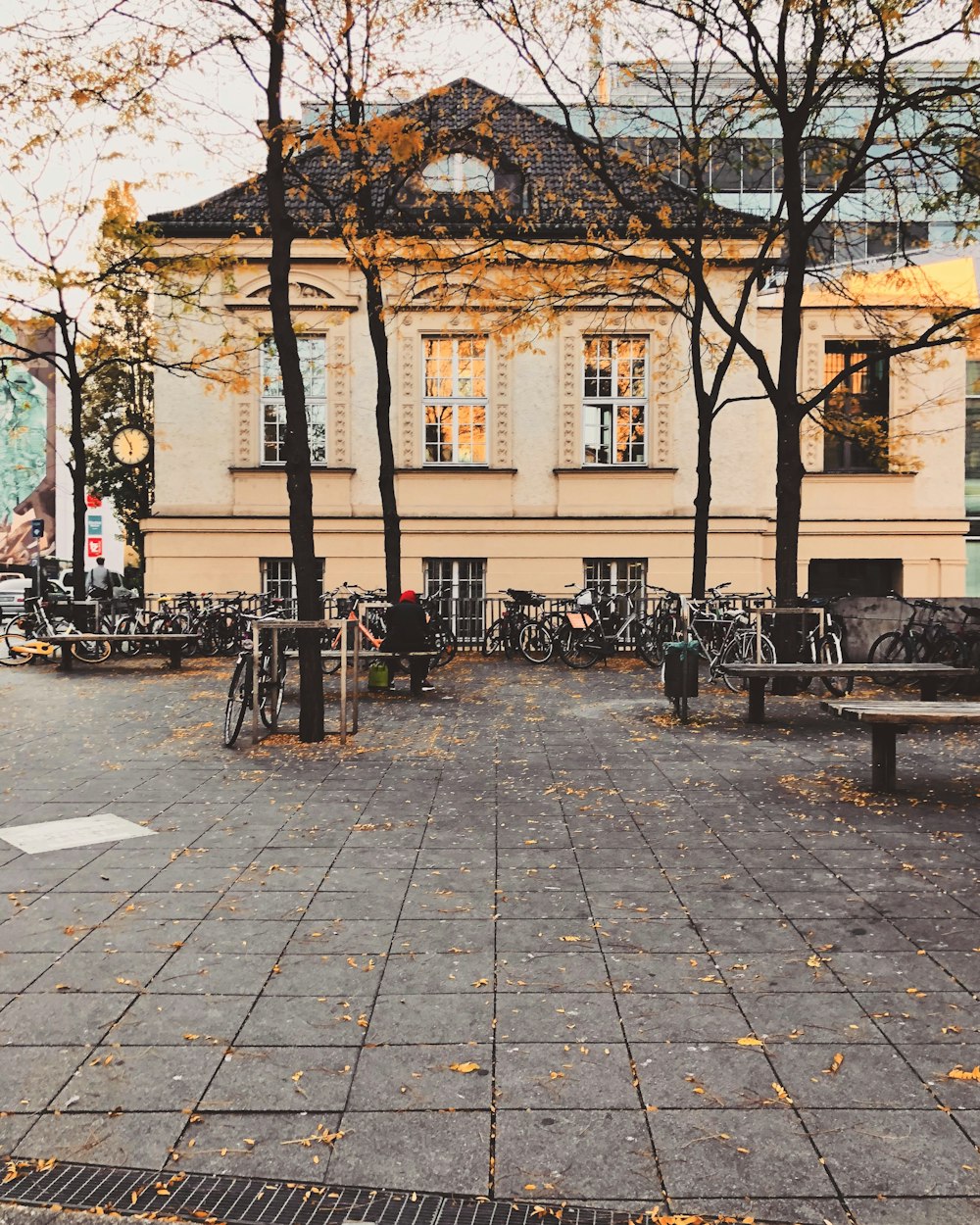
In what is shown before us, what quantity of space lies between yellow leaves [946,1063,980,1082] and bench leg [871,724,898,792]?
173 inches

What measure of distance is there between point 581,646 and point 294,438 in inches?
355

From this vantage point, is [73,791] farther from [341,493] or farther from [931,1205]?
[341,493]

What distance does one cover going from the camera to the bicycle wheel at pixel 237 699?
373 inches

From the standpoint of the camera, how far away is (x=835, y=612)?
15273 mm

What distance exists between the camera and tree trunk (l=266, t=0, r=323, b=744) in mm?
9766

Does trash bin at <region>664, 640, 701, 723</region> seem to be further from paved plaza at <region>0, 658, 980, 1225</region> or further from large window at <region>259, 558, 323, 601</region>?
large window at <region>259, 558, 323, 601</region>

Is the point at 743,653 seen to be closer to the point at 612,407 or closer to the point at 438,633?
the point at 438,633

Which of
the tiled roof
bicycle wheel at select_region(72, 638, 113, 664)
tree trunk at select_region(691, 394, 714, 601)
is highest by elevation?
the tiled roof

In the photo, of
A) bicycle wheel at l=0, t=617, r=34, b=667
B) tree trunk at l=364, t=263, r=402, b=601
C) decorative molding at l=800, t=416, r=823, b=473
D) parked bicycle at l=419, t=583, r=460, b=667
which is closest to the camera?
tree trunk at l=364, t=263, r=402, b=601

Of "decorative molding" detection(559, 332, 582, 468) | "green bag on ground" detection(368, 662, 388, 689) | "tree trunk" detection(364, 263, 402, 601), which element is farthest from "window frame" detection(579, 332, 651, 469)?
"green bag on ground" detection(368, 662, 388, 689)

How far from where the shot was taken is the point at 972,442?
26.9 meters

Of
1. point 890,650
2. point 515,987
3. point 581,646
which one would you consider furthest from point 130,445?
point 515,987

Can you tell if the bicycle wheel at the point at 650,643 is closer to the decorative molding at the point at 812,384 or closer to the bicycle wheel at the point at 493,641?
the bicycle wheel at the point at 493,641

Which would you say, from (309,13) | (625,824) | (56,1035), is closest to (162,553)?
(309,13)
